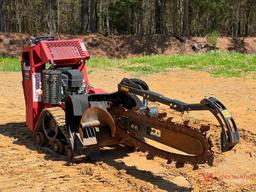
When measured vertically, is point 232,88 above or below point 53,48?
below

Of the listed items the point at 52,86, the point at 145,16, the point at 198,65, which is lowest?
the point at 198,65

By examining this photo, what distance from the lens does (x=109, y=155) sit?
692 centimetres

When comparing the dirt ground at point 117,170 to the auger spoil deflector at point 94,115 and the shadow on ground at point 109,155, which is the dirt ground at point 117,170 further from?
the auger spoil deflector at point 94,115

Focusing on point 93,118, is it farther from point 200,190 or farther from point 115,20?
point 115,20

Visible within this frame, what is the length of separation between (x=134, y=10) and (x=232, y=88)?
26.1 meters

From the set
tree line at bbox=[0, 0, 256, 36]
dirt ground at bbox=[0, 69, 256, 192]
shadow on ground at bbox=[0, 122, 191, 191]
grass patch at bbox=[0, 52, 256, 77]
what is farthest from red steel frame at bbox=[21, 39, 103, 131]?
tree line at bbox=[0, 0, 256, 36]

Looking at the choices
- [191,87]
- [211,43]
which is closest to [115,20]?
[211,43]

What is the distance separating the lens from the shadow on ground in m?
5.73

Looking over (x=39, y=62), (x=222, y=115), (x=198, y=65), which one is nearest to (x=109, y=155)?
(x=39, y=62)

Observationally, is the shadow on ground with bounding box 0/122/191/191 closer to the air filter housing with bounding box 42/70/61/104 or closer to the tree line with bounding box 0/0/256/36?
the air filter housing with bounding box 42/70/61/104

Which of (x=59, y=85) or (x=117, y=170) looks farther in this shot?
(x=59, y=85)

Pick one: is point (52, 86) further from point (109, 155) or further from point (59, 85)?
point (109, 155)

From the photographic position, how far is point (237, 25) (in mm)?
38062

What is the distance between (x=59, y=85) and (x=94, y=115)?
1288 mm
